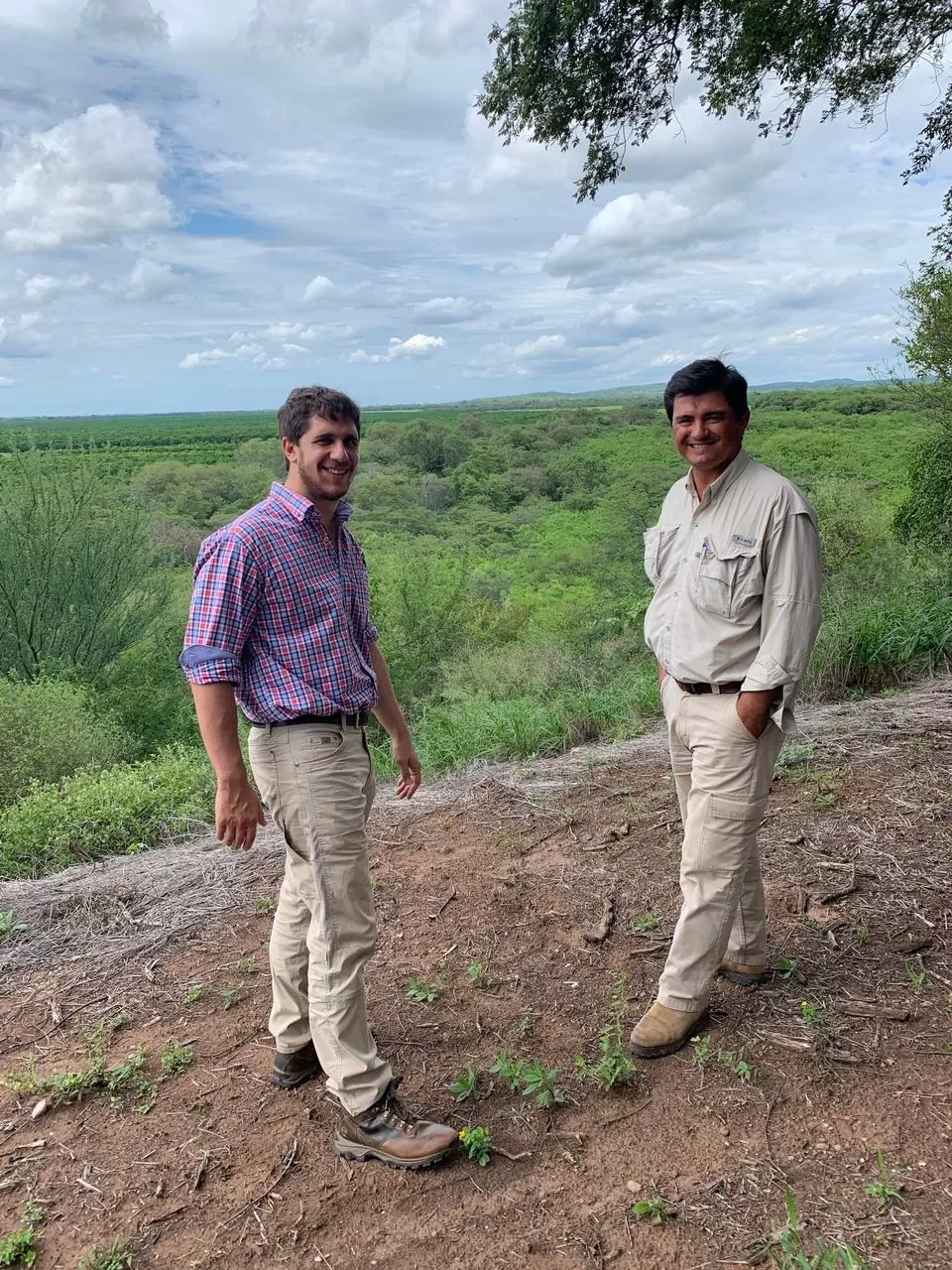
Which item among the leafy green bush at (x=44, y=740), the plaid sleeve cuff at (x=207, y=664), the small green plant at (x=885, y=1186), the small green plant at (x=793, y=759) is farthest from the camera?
the leafy green bush at (x=44, y=740)

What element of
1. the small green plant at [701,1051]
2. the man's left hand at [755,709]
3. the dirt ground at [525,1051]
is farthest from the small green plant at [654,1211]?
the man's left hand at [755,709]

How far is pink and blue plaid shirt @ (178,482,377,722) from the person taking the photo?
1.93m

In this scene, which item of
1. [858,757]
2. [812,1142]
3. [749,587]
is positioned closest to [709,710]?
[749,587]

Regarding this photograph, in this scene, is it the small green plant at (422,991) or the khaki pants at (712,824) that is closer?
the khaki pants at (712,824)

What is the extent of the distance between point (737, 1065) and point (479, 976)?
88 cm

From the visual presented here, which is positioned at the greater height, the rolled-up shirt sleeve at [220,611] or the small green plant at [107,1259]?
the rolled-up shirt sleeve at [220,611]

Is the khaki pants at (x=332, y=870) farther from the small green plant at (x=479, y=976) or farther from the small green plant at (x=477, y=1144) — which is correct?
the small green plant at (x=479, y=976)

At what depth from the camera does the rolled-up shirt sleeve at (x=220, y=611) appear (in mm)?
1913

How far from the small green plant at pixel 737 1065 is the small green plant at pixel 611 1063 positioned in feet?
0.77

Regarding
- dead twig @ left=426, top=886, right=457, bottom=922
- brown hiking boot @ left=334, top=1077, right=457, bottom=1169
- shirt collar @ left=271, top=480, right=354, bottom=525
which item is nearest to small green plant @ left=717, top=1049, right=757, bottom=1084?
brown hiking boot @ left=334, top=1077, right=457, bottom=1169

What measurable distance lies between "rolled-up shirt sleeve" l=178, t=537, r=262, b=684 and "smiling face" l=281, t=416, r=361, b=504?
23 centimetres

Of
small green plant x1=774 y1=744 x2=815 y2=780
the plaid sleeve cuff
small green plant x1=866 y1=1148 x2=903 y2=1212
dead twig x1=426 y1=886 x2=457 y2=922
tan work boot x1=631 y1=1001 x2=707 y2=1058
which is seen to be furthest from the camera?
small green plant x1=774 y1=744 x2=815 y2=780

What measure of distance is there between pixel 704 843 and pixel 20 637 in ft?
59.6

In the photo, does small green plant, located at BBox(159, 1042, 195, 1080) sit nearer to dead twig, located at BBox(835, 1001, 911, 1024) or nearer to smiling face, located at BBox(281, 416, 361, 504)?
smiling face, located at BBox(281, 416, 361, 504)
